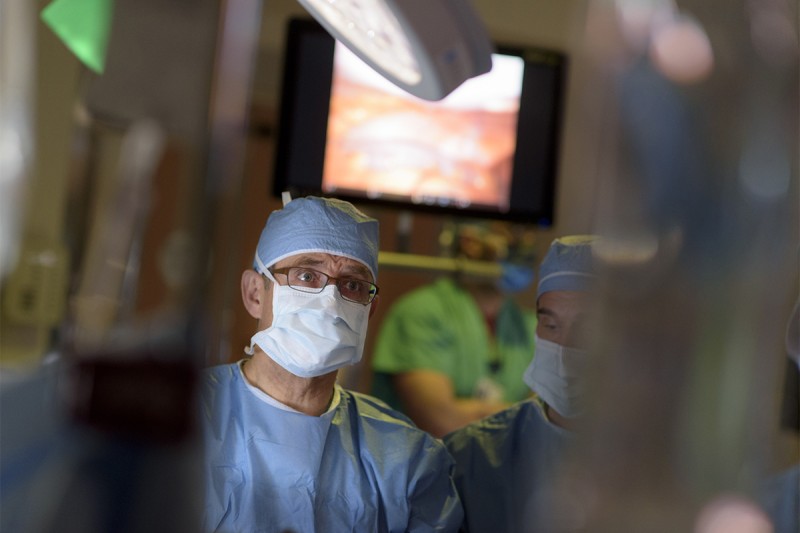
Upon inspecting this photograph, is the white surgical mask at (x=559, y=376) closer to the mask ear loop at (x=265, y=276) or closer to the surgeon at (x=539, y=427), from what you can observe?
the surgeon at (x=539, y=427)

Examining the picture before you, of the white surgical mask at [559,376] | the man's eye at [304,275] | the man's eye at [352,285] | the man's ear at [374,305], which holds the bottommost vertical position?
the white surgical mask at [559,376]

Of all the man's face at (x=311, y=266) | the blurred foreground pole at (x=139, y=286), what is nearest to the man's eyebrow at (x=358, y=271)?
the man's face at (x=311, y=266)

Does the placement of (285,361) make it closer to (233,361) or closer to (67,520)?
(233,361)

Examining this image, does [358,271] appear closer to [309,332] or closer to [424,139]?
[309,332]

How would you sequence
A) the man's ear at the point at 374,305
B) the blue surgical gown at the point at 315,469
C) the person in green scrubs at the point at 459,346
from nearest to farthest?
1. the blue surgical gown at the point at 315,469
2. the man's ear at the point at 374,305
3. the person in green scrubs at the point at 459,346

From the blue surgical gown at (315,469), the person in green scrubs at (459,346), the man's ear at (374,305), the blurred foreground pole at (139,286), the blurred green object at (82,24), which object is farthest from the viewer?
the person in green scrubs at (459,346)

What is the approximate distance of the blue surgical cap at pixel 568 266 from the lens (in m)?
1.47

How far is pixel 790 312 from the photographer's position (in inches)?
51.5

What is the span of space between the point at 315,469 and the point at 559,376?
1.32 feet

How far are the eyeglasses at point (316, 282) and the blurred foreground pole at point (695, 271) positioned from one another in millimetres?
338

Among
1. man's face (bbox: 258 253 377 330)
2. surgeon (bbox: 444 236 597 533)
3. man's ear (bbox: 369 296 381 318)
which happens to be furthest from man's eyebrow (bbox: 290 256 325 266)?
surgeon (bbox: 444 236 597 533)

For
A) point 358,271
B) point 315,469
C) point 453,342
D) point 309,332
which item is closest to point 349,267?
point 358,271

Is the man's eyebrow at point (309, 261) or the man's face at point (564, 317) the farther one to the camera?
the man's face at point (564, 317)

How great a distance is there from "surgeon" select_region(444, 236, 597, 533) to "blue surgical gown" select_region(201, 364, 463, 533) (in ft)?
0.21
